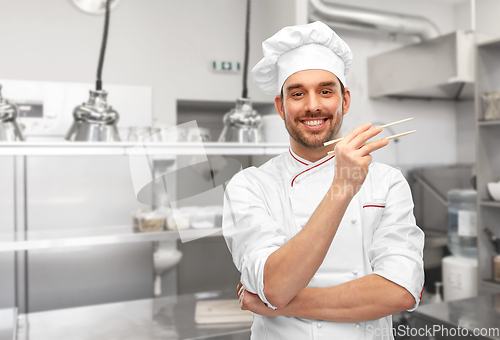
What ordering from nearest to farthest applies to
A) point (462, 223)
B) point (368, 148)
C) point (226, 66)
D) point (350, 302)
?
point (368, 148)
point (350, 302)
point (462, 223)
point (226, 66)

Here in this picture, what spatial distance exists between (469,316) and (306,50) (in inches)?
54.2

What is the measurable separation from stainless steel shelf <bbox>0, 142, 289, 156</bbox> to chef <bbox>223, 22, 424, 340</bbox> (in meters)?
0.56

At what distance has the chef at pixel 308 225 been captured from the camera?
0.89 metres

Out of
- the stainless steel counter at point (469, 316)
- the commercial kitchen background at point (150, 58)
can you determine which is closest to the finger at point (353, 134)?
the stainless steel counter at point (469, 316)

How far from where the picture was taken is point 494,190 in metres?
2.46

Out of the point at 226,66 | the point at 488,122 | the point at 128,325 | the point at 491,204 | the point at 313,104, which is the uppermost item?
the point at 226,66

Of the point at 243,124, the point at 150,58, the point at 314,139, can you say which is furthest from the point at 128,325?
the point at 150,58

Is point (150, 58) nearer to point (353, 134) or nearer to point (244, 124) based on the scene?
point (244, 124)

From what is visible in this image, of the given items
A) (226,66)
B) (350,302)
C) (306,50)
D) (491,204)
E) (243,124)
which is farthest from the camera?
(226,66)

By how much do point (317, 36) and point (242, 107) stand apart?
72 cm

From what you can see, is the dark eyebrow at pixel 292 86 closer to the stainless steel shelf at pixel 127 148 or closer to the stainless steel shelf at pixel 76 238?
the stainless steel shelf at pixel 127 148

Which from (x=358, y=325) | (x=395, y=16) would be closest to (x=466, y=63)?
(x=395, y=16)

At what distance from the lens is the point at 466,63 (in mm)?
2664

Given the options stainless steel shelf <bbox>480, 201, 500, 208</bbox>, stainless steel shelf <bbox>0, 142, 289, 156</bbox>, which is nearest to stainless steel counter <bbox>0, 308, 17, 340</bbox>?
stainless steel shelf <bbox>0, 142, 289, 156</bbox>
